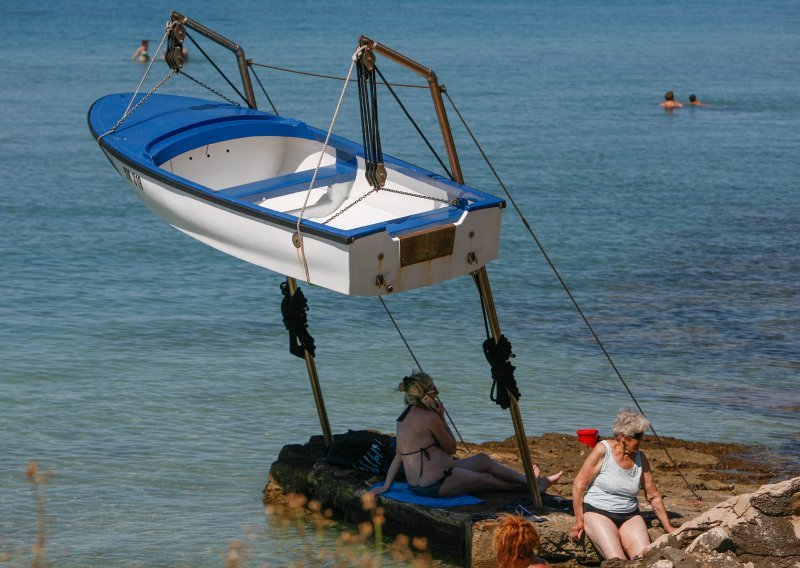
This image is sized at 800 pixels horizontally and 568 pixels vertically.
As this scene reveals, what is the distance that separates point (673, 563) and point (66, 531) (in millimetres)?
5686

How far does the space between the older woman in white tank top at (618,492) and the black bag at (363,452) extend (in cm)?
200

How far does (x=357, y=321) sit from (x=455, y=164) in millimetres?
9492

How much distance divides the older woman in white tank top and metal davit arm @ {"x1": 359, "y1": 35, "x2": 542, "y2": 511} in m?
0.79

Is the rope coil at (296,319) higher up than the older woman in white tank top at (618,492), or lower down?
higher up

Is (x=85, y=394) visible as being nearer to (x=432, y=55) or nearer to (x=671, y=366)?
(x=671, y=366)

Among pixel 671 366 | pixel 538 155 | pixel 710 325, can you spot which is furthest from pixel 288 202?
pixel 538 155

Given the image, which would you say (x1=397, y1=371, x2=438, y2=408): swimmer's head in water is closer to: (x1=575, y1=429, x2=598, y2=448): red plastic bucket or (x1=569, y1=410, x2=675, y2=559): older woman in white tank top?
(x1=569, y1=410, x2=675, y2=559): older woman in white tank top

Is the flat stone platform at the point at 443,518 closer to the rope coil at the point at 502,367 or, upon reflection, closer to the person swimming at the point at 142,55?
the rope coil at the point at 502,367

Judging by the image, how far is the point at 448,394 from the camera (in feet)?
52.2

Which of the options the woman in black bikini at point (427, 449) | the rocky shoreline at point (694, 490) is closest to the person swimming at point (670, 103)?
the rocky shoreline at point (694, 490)

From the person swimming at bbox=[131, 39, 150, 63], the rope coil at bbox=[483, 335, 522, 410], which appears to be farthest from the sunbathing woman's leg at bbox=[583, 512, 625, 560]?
the person swimming at bbox=[131, 39, 150, 63]

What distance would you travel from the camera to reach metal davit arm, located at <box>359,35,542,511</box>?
9.56 metres

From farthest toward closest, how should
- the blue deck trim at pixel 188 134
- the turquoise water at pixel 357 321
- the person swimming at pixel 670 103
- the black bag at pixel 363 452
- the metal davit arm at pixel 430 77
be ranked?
the person swimming at pixel 670 103 → the turquoise water at pixel 357 321 → the black bag at pixel 363 452 → the blue deck trim at pixel 188 134 → the metal davit arm at pixel 430 77

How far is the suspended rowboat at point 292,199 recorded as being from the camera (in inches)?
356
